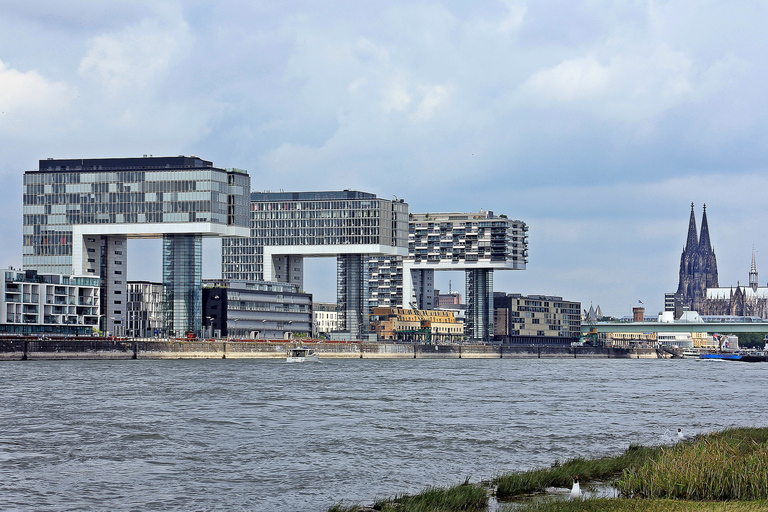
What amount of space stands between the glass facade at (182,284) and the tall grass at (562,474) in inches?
6198

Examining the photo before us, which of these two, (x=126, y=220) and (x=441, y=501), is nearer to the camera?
(x=441, y=501)

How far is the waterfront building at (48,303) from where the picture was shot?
543 feet

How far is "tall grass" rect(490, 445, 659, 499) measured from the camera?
107ft

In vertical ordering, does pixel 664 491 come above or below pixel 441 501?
above

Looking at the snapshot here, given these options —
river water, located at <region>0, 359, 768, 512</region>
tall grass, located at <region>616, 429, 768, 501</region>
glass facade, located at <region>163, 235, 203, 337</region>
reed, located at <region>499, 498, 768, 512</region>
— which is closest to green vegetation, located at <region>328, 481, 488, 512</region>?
reed, located at <region>499, 498, 768, 512</region>

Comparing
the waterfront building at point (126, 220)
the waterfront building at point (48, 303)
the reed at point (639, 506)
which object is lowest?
the reed at point (639, 506)

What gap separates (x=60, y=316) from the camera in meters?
176

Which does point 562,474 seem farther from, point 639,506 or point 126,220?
point 126,220

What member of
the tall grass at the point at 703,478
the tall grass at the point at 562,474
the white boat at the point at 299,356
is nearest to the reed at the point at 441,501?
the tall grass at the point at 562,474

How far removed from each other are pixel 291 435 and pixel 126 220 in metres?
152

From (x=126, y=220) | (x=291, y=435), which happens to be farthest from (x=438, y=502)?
(x=126, y=220)

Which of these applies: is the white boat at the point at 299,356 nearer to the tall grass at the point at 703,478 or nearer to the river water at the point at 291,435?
the river water at the point at 291,435

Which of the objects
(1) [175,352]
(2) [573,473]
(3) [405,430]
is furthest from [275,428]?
(1) [175,352]

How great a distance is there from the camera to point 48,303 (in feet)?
568
